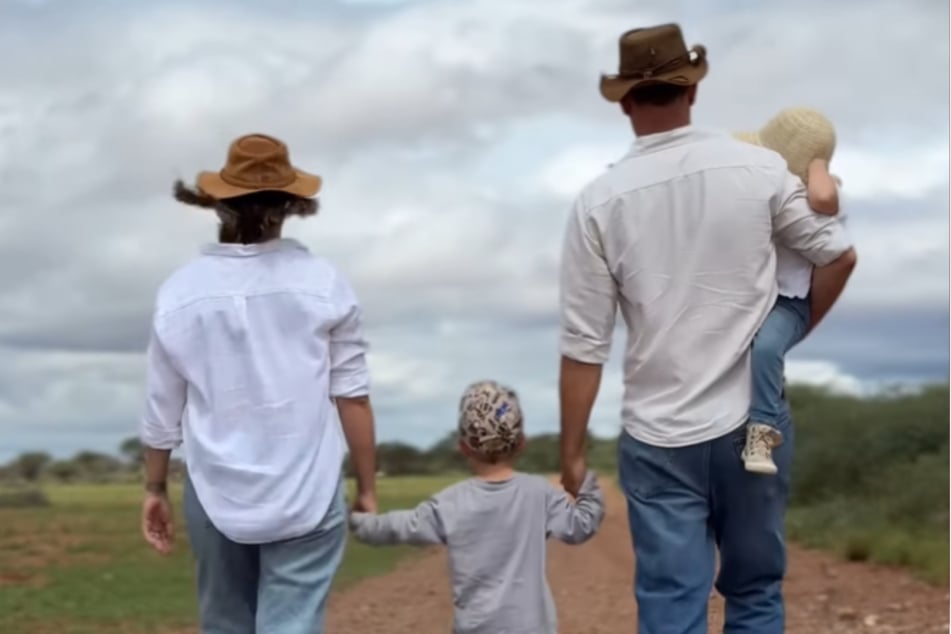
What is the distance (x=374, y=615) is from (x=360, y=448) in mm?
8543

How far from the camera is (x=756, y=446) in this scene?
15.3 feet

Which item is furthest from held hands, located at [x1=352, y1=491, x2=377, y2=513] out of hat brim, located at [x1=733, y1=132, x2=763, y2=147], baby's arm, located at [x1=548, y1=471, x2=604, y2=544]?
hat brim, located at [x1=733, y1=132, x2=763, y2=147]

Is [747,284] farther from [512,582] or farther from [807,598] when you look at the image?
[807,598]

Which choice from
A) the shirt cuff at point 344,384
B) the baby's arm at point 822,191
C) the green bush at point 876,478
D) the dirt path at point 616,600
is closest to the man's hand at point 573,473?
the shirt cuff at point 344,384

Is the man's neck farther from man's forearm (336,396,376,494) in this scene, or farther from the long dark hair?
man's forearm (336,396,376,494)

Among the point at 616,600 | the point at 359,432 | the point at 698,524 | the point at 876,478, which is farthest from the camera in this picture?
the point at 876,478

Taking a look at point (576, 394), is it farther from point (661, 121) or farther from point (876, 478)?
Answer: point (876, 478)

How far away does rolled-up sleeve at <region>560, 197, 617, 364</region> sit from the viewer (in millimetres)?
4789

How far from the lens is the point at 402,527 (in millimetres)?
5074

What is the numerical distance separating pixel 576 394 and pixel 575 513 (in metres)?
0.46

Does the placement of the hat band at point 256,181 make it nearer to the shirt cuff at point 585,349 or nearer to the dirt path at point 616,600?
the shirt cuff at point 585,349

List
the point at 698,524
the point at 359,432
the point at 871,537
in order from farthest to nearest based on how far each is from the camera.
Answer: the point at 871,537, the point at 359,432, the point at 698,524

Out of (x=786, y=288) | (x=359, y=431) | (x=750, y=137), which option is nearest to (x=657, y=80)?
(x=750, y=137)

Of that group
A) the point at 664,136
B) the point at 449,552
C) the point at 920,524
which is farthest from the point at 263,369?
the point at 920,524
